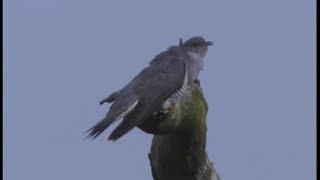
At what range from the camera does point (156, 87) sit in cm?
463

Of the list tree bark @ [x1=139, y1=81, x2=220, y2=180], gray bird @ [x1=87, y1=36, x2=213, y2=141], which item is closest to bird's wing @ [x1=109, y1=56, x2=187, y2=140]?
gray bird @ [x1=87, y1=36, x2=213, y2=141]

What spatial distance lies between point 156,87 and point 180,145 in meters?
1.21

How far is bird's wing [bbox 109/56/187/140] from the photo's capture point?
3.42 meters

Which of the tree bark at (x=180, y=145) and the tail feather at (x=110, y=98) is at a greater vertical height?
the tail feather at (x=110, y=98)

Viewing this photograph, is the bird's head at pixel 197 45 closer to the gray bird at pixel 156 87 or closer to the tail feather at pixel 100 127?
the gray bird at pixel 156 87

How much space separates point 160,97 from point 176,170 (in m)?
0.90

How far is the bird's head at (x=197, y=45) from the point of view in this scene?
6.02 metres

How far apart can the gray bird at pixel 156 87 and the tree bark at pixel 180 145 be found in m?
0.10

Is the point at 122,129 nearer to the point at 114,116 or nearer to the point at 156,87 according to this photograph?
the point at 114,116

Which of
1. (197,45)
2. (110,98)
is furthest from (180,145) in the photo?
(197,45)

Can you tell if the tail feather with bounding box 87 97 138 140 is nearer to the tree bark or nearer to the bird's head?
the tree bark

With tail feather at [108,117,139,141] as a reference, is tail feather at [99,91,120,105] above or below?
above

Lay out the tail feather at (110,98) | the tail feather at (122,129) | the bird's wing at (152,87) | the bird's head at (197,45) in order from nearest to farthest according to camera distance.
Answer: the tail feather at (122,129) < the bird's wing at (152,87) < the tail feather at (110,98) < the bird's head at (197,45)

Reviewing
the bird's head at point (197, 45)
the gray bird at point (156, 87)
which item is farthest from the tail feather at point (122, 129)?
the bird's head at point (197, 45)
